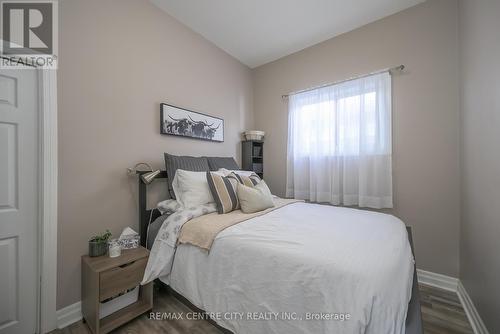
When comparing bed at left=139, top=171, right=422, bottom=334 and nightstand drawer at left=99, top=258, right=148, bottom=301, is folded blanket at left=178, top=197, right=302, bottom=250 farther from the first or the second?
nightstand drawer at left=99, top=258, right=148, bottom=301

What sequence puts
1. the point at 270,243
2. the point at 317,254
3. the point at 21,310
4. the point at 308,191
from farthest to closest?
1. the point at 308,191
2. the point at 21,310
3. the point at 270,243
4. the point at 317,254

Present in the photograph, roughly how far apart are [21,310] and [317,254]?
2.00 m

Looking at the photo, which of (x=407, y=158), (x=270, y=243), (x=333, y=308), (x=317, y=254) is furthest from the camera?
(x=407, y=158)

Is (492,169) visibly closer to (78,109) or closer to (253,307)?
(253,307)

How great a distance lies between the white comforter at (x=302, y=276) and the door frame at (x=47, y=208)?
2.67ft

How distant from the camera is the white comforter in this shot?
0.78 metres

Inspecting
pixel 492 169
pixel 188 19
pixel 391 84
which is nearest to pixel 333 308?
pixel 492 169

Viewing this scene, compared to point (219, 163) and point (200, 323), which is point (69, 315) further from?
point (219, 163)

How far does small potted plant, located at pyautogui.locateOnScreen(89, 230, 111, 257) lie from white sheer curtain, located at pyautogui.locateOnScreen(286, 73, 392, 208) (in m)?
2.27

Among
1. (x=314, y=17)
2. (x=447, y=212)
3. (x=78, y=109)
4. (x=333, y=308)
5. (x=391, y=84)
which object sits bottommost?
(x=333, y=308)

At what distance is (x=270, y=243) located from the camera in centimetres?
113

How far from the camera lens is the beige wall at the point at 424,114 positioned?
6.33 ft

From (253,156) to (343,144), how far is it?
1.33m

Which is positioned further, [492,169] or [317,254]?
[492,169]
